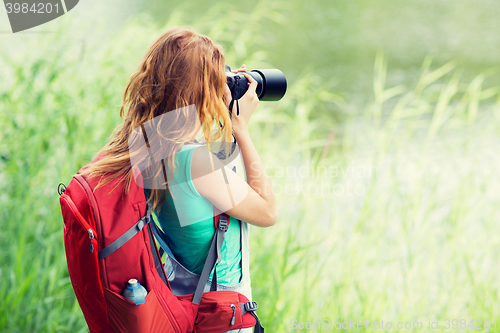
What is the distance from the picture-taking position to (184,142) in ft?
2.56

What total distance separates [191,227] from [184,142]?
0.18 metres

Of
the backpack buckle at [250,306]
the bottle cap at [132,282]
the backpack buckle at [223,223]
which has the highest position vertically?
the backpack buckle at [223,223]

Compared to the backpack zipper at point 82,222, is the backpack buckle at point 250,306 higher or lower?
lower

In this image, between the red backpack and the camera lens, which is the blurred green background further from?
the red backpack

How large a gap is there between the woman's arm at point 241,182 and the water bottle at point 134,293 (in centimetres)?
21

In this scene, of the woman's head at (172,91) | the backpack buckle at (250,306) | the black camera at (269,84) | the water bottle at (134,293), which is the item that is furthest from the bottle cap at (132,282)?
the black camera at (269,84)

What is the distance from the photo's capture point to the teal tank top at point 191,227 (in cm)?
79

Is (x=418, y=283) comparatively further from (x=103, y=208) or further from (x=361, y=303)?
(x=103, y=208)

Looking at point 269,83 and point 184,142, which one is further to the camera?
point 269,83

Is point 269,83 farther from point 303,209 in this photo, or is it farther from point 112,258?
point 303,209

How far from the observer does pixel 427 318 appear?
1.50 meters

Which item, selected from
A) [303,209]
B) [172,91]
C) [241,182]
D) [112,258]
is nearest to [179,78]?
[172,91]

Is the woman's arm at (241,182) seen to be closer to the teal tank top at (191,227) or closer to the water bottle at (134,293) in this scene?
the teal tank top at (191,227)

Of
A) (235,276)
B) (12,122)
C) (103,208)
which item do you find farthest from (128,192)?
(12,122)
